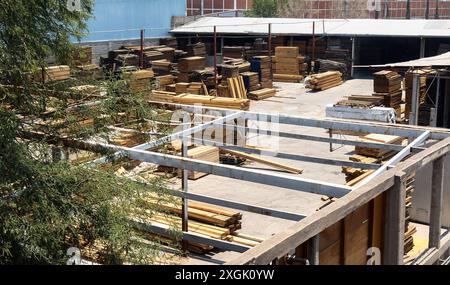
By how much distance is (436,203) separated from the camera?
927 cm

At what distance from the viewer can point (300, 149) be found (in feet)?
73.4

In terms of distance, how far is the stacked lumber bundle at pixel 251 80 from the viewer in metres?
32.3

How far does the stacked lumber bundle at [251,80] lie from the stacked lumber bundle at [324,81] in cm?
346

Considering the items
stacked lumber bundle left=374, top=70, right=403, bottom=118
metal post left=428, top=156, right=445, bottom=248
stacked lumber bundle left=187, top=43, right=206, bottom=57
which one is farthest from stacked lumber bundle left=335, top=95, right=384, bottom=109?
metal post left=428, top=156, right=445, bottom=248

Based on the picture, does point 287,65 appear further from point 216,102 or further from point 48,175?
point 48,175

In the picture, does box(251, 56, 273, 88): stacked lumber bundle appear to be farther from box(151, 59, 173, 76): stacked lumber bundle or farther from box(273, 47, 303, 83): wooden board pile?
box(151, 59, 173, 76): stacked lumber bundle

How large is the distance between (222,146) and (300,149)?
9.24 m

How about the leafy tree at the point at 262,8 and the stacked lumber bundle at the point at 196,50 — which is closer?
the stacked lumber bundle at the point at 196,50

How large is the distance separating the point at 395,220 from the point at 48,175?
14.7 feet

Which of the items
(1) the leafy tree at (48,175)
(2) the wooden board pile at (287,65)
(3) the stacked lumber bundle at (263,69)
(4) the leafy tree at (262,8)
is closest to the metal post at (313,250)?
(1) the leafy tree at (48,175)

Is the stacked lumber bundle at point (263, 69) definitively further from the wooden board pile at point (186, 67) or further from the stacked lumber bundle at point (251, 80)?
the wooden board pile at point (186, 67)

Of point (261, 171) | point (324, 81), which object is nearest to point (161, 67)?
point (324, 81)

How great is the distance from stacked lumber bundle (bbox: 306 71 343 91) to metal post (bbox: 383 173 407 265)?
2657cm

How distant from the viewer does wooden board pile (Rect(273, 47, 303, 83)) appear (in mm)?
37438
